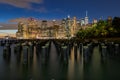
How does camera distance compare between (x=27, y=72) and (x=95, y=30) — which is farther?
(x=95, y=30)

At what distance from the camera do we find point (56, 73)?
32.1 metres

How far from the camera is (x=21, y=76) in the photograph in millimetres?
30234

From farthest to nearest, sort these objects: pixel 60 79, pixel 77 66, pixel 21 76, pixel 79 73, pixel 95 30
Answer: pixel 95 30, pixel 77 66, pixel 79 73, pixel 21 76, pixel 60 79

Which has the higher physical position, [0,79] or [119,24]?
[119,24]

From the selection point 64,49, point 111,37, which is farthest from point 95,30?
point 64,49

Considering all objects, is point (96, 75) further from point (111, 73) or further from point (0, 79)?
point (0, 79)

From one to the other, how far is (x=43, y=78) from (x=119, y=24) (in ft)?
219

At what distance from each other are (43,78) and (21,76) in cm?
323

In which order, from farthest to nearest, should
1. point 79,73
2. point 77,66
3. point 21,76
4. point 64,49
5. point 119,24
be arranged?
1. point 119,24
2. point 64,49
3. point 77,66
4. point 79,73
5. point 21,76

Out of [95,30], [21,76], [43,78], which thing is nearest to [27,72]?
[21,76]

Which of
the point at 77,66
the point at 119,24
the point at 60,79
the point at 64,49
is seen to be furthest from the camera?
the point at 119,24

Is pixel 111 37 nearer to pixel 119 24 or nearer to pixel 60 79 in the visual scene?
pixel 119 24

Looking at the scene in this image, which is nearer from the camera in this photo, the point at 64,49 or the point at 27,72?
the point at 27,72

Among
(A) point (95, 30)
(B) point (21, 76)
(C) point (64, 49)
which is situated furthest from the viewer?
(A) point (95, 30)
